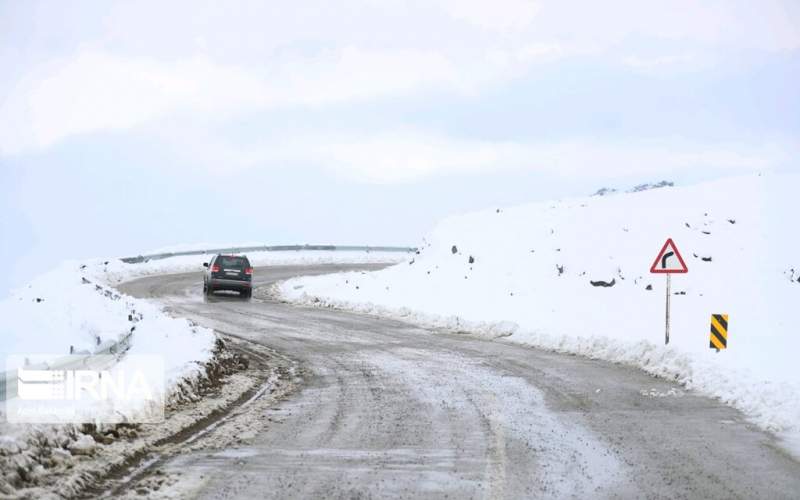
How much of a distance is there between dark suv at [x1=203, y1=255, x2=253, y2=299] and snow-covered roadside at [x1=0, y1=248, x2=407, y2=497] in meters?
9.65

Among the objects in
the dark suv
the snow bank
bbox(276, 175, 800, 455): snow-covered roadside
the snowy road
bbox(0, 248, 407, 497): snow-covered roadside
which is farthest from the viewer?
the dark suv

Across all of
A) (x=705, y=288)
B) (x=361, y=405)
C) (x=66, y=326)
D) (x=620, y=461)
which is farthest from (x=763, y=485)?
(x=705, y=288)

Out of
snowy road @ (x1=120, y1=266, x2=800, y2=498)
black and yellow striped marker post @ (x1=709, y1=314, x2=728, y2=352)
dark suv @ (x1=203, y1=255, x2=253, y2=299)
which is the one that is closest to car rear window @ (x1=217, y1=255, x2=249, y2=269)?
dark suv @ (x1=203, y1=255, x2=253, y2=299)

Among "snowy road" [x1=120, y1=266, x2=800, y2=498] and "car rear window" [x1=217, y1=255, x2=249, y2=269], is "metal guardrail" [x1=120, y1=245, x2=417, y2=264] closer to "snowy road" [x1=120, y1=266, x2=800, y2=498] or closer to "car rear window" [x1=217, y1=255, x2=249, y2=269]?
"car rear window" [x1=217, y1=255, x2=249, y2=269]

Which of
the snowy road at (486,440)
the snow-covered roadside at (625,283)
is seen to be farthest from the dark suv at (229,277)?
the snowy road at (486,440)

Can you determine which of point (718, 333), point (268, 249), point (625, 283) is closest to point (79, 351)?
point (718, 333)

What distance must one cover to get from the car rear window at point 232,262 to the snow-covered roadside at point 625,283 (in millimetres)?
2432

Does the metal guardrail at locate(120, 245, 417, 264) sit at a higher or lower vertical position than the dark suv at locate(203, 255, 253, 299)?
higher

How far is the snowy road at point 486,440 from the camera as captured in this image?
6926 mm

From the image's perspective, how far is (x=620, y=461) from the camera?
311 inches

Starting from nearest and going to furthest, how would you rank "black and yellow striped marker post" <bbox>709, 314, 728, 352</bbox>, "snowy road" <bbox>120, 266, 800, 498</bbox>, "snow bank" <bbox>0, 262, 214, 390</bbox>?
1. "snowy road" <bbox>120, 266, 800, 498</bbox>
2. "snow bank" <bbox>0, 262, 214, 390</bbox>
3. "black and yellow striped marker post" <bbox>709, 314, 728, 352</bbox>

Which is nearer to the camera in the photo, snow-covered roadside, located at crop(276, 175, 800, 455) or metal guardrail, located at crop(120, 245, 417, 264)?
snow-covered roadside, located at crop(276, 175, 800, 455)

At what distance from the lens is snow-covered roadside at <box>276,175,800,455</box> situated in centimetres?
1631

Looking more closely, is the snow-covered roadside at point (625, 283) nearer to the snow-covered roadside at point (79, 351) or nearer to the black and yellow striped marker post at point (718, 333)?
the black and yellow striped marker post at point (718, 333)
